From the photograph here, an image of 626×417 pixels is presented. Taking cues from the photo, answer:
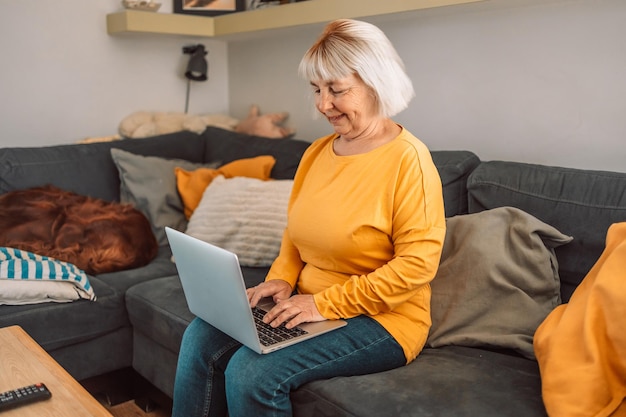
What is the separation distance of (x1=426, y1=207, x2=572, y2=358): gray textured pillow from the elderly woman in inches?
5.6

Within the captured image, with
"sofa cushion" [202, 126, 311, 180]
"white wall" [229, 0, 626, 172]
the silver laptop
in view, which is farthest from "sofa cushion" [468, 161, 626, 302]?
"sofa cushion" [202, 126, 311, 180]

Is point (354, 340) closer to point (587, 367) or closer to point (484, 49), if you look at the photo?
point (587, 367)

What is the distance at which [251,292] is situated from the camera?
72.7 inches

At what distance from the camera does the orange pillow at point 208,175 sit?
9.11 feet

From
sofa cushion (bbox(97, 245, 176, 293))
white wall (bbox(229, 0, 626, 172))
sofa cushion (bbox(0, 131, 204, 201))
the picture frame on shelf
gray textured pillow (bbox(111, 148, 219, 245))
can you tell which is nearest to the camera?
white wall (bbox(229, 0, 626, 172))

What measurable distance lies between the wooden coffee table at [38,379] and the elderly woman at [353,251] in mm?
305

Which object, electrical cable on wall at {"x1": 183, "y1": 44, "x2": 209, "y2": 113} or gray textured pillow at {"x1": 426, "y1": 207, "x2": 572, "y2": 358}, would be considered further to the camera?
electrical cable on wall at {"x1": 183, "y1": 44, "x2": 209, "y2": 113}

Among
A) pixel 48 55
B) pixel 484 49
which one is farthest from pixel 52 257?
pixel 484 49

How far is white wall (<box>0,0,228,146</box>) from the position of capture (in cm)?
307

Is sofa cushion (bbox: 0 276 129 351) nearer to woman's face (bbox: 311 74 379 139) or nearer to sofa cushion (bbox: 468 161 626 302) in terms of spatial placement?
woman's face (bbox: 311 74 379 139)

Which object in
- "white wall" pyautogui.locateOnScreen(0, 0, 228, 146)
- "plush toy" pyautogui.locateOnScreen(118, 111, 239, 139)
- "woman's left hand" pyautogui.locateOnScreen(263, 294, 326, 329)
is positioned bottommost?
"woman's left hand" pyautogui.locateOnScreen(263, 294, 326, 329)

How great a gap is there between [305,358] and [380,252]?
0.31 m

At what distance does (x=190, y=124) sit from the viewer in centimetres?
334

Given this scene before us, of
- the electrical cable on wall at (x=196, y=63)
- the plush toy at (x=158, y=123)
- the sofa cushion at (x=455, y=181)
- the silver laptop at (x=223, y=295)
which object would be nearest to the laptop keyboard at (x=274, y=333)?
the silver laptop at (x=223, y=295)
